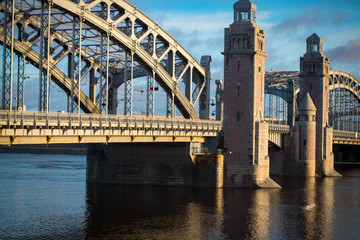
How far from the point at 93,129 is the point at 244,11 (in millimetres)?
31360

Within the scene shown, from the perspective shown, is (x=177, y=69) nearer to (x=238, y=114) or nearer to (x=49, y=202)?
(x=238, y=114)

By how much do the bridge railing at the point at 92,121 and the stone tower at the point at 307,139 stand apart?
25.5 meters

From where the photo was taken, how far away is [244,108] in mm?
78688

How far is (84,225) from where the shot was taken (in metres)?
50.8

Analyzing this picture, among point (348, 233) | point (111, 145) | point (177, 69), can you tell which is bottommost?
point (348, 233)

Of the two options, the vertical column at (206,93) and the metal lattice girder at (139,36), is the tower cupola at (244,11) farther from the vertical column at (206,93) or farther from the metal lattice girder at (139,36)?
the vertical column at (206,93)

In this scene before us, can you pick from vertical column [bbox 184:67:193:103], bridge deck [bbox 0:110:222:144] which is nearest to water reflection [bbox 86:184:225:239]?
bridge deck [bbox 0:110:222:144]

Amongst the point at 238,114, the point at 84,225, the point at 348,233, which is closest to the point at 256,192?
the point at 238,114

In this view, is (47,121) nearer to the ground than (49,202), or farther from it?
farther from it

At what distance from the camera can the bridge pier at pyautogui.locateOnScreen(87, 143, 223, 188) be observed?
7650 centimetres

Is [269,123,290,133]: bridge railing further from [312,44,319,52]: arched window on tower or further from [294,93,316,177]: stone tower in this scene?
[312,44,319,52]: arched window on tower

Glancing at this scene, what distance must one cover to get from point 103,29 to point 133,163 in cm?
1912

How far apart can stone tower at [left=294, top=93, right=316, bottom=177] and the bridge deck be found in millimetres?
25531

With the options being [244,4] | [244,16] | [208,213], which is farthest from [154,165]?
[244,4]
